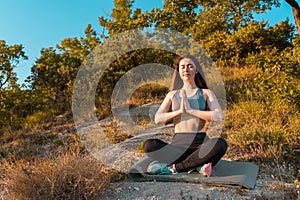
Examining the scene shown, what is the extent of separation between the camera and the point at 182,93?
3375mm

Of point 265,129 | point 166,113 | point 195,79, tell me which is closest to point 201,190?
point 166,113

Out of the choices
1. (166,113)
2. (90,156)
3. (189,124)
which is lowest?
(90,156)

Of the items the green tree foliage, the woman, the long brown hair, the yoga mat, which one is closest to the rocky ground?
the yoga mat

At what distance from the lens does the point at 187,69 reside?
3.41 meters

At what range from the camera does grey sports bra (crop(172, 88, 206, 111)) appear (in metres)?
3.36

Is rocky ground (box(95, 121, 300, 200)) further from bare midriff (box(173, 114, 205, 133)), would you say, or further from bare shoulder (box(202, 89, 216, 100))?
bare shoulder (box(202, 89, 216, 100))

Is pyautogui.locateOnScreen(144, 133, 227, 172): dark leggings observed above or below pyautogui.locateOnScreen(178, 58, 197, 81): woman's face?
below

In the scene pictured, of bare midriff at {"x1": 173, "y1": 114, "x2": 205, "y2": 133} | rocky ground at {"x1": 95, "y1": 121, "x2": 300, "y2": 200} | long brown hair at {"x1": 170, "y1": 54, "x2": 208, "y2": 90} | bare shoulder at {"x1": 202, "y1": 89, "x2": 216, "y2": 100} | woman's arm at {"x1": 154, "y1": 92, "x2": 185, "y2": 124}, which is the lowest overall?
rocky ground at {"x1": 95, "y1": 121, "x2": 300, "y2": 200}

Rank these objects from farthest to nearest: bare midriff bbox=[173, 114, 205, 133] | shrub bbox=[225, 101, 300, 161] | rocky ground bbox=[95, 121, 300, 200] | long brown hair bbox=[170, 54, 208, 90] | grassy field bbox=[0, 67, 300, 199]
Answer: shrub bbox=[225, 101, 300, 161] → long brown hair bbox=[170, 54, 208, 90] → bare midriff bbox=[173, 114, 205, 133] → grassy field bbox=[0, 67, 300, 199] → rocky ground bbox=[95, 121, 300, 200]

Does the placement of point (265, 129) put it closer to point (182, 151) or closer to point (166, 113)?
point (182, 151)

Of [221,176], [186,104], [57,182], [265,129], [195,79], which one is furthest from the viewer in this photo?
[265,129]

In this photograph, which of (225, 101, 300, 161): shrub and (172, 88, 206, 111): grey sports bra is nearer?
(172, 88, 206, 111): grey sports bra

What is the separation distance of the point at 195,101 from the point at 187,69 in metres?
0.38

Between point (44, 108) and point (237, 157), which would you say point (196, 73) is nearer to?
point (237, 157)
